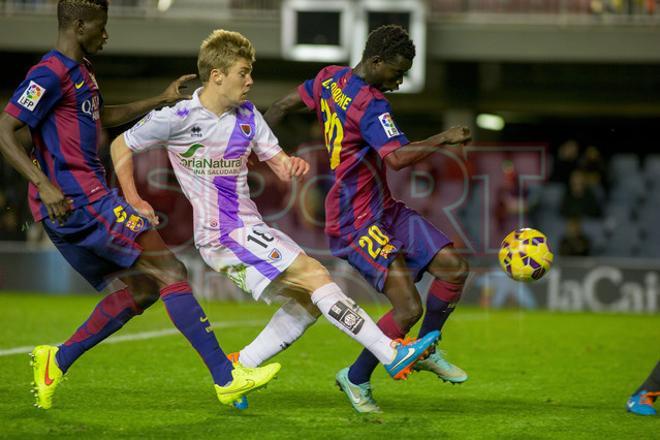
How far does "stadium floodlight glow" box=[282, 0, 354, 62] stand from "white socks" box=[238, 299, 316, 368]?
915 centimetres

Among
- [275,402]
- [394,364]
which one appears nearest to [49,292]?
[275,402]

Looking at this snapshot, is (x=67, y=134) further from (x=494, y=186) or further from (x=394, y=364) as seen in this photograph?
(x=494, y=186)

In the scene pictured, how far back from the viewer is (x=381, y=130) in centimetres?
534

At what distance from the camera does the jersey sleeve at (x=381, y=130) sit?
529cm

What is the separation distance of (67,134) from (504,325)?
6968 millimetres

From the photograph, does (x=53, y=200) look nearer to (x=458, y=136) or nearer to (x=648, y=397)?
(x=458, y=136)

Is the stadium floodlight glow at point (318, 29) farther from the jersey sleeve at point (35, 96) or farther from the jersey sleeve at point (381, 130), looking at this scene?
the jersey sleeve at point (35, 96)

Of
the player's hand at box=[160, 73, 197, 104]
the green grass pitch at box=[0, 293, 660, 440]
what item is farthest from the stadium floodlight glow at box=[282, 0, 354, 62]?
the player's hand at box=[160, 73, 197, 104]

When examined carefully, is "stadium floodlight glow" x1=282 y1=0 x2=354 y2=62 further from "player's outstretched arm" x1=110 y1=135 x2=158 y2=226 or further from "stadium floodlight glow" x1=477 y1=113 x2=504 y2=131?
"player's outstretched arm" x1=110 y1=135 x2=158 y2=226

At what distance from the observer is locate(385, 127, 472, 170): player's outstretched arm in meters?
5.02

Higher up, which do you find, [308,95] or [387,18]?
[308,95]

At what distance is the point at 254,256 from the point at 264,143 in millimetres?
588

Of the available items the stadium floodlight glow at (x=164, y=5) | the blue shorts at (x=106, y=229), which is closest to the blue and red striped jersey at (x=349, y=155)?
the blue shorts at (x=106, y=229)

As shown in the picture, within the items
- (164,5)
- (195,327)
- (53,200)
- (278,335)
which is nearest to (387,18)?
(164,5)
